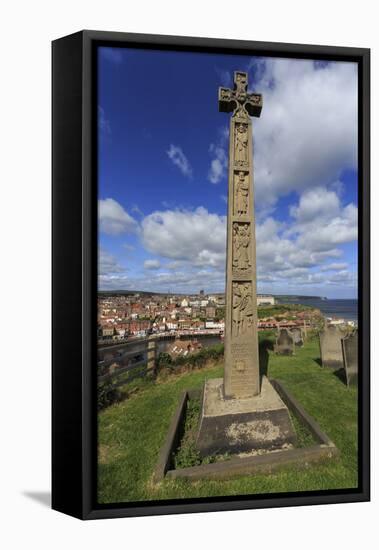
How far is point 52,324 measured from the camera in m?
2.86

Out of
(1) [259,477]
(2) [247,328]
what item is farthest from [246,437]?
(2) [247,328]

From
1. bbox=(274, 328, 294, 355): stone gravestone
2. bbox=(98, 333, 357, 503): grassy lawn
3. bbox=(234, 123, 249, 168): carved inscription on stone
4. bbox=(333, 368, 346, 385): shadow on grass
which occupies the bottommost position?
bbox=(98, 333, 357, 503): grassy lawn

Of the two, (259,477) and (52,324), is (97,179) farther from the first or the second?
(259,477)

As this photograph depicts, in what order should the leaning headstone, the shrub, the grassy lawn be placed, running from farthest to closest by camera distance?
the leaning headstone
the shrub
the grassy lawn

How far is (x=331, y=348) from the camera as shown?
15.2 ft

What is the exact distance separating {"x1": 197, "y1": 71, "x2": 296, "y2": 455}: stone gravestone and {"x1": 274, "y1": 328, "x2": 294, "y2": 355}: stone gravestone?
1514mm

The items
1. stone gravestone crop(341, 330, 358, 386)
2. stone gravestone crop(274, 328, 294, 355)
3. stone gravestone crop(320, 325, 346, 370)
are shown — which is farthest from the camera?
stone gravestone crop(274, 328, 294, 355)

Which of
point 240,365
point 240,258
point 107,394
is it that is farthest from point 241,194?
point 107,394

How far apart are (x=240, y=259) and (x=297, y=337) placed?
7.58 feet

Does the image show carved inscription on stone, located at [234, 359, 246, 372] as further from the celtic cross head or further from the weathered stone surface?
the celtic cross head

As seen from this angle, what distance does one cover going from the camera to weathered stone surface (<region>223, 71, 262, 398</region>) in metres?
3.55

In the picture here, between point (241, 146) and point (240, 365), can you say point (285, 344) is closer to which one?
point (240, 365)

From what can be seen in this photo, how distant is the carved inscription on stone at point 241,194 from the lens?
3559 mm

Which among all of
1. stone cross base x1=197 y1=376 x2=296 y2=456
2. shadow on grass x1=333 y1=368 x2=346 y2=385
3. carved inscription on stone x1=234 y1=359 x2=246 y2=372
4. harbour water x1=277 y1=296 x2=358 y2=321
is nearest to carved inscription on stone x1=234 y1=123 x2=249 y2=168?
harbour water x1=277 y1=296 x2=358 y2=321
